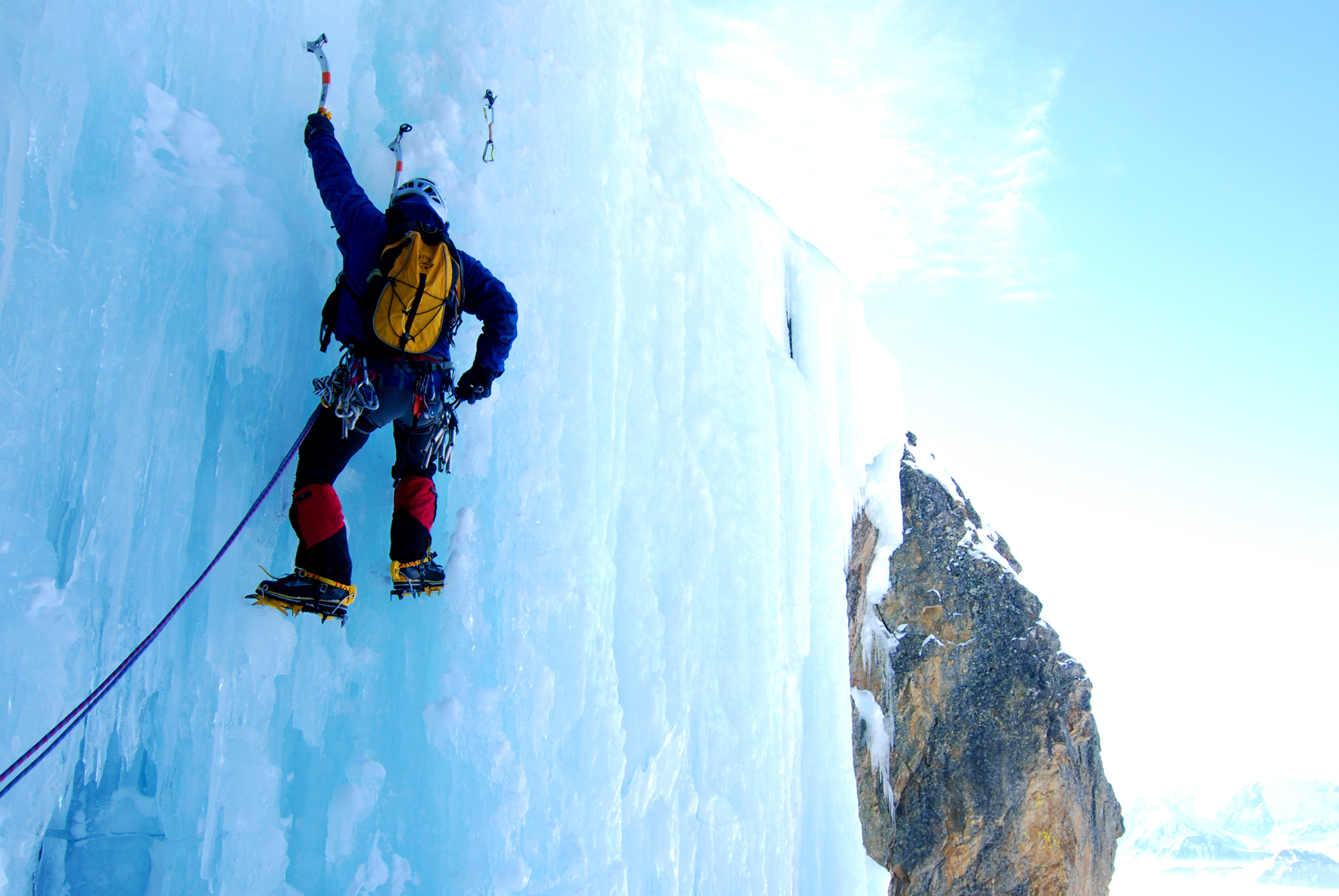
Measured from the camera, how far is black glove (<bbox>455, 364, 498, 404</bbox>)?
2758 millimetres

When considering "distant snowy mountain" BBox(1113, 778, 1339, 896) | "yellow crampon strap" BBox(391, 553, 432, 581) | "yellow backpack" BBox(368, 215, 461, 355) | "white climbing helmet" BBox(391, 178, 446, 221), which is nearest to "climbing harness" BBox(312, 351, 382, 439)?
"yellow backpack" BBox(368, 215, 461, 355)

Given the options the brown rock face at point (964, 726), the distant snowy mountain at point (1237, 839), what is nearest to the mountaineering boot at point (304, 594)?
the brown rock face at point (964, 726)

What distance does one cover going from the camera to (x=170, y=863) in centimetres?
245

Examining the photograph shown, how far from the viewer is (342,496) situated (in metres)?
2.88

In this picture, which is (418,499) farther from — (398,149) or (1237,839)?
(1237,839)

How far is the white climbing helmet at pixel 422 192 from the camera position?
2.70m

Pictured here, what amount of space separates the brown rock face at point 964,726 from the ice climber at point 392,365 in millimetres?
8141

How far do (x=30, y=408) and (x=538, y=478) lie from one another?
155cm

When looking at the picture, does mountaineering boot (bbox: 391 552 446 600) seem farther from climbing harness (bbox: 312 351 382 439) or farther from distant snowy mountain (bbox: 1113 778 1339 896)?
distant snowy mountain (bbox: 1113 778 1339 896)

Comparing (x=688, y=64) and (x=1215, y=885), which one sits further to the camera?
(x=1215, y=885)

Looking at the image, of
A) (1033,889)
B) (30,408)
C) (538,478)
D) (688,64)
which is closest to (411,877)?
(538,478)

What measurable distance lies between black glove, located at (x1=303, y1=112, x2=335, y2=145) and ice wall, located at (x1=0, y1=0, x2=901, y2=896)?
24 cm

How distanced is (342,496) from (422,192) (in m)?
1.07

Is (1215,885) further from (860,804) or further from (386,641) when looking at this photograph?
(386,641)
